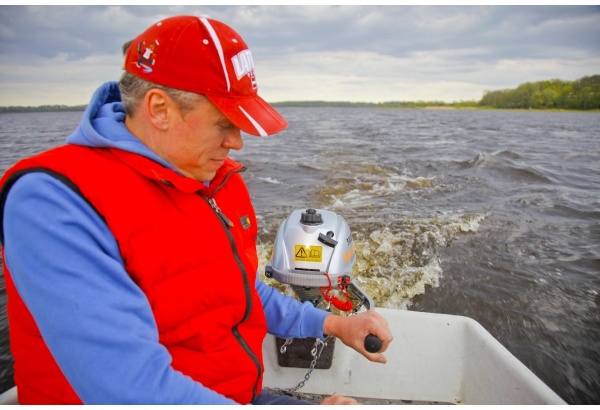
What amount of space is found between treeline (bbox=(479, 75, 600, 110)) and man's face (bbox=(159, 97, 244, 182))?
74446 millimetres

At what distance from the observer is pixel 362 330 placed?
1.76 meters

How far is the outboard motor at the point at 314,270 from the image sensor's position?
239cm

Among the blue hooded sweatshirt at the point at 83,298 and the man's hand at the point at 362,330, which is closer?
the blue hooded sweatshirt at the point at 83,298

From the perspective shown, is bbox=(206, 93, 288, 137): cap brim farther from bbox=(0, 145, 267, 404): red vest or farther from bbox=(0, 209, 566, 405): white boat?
bbox=(0, 209, 566, 405): white boat

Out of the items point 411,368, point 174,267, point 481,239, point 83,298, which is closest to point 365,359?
point 411,368

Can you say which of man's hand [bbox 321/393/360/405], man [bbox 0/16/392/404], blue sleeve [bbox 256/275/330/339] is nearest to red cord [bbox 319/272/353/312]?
blue sleeve [bbox 256/275/330/339]

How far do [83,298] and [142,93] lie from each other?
2.03ft

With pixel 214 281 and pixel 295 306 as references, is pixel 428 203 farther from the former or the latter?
pixel 214 281

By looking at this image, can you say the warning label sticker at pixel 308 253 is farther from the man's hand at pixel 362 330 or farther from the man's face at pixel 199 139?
the man's face at pixel 199 139

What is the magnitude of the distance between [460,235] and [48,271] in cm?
575

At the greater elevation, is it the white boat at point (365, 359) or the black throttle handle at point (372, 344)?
the black throttle handle at point (372, 344)

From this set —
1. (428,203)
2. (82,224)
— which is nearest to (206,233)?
(82,224)

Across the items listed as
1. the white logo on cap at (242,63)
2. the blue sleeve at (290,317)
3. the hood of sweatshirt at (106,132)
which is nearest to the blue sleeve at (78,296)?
the hood of sweatshirt at (106,132)

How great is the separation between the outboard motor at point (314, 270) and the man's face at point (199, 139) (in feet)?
4.07
